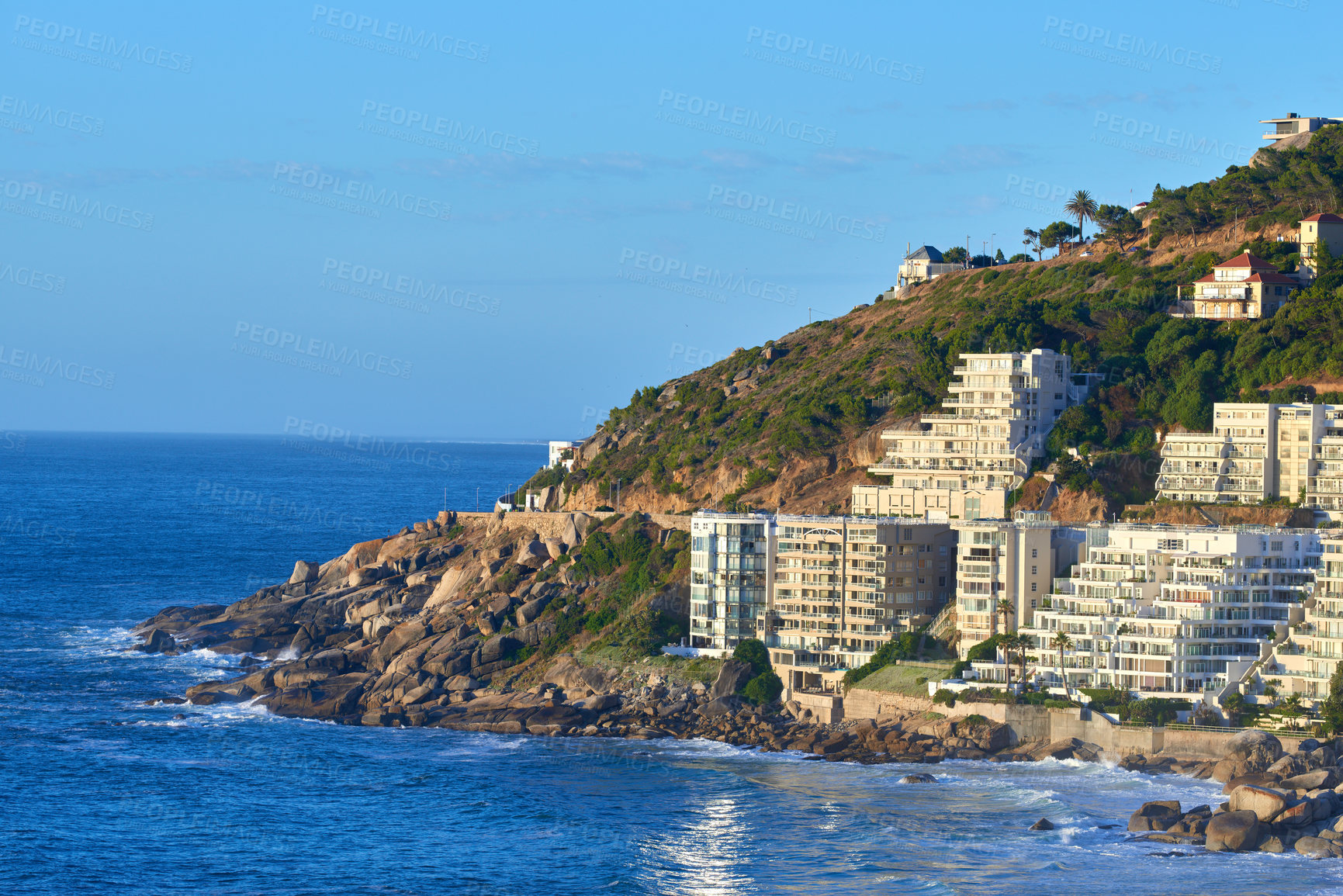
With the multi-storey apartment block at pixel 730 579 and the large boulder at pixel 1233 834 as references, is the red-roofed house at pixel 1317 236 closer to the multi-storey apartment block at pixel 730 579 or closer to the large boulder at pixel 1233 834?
the multi-storey apartment block at pixel 730 579


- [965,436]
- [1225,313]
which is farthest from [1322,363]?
[965,436]

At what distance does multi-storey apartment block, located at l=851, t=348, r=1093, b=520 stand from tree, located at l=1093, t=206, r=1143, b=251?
32.0 metres

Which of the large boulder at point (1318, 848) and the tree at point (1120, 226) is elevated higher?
A: the tree at point (1120, 226)

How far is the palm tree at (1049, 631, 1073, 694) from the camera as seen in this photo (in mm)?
83438

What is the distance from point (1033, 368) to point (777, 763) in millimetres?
34609

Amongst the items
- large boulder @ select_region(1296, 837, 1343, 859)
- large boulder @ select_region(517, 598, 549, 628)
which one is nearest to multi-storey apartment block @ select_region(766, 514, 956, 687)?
large boulder @ select_region(517, 598, 549, 628)

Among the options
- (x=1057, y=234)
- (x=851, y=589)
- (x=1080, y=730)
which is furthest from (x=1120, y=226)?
(x=1080, y=730)

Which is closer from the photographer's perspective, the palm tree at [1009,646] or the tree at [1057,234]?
the palm tree at [1009,646]

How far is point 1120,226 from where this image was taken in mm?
136625

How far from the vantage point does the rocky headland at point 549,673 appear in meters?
71.7

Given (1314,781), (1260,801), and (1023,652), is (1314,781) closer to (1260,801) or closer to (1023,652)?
(1260,801)

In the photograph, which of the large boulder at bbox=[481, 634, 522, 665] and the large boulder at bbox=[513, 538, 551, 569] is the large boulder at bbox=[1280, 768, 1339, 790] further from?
the large boulder at bbox=[513, 538, 551, 569]

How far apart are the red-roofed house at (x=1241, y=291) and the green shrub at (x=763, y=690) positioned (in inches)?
1630

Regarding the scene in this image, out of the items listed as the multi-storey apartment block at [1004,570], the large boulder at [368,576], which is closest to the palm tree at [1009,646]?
the multi-storey apartment block at [1004,570]
